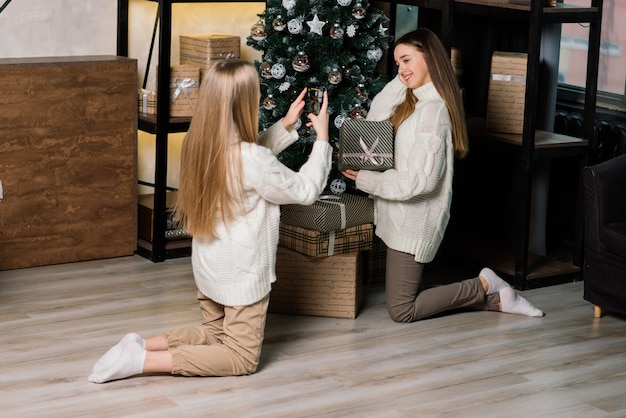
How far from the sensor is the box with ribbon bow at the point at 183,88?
5051 mm

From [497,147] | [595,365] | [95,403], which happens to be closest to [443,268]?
[497,147]

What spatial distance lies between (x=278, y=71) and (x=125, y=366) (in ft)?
5.17

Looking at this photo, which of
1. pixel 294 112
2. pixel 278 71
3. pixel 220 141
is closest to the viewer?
pixel 220 141

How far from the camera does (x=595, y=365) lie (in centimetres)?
397

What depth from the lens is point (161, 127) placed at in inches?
199

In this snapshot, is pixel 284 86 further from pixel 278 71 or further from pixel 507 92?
pixel 507 92

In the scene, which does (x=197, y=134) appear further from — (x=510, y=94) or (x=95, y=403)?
(x=510, y=94)

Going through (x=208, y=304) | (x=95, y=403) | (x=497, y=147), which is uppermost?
(x=497, y=147)

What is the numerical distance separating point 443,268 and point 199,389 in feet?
6.37

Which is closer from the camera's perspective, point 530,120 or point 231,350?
point 231,350

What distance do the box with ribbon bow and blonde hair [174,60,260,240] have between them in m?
1.48

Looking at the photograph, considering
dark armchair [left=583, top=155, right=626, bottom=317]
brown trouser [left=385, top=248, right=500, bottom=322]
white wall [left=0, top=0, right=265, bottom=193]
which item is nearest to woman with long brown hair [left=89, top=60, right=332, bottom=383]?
brown trouser [left=385, top=248, right=500, bottom=322]

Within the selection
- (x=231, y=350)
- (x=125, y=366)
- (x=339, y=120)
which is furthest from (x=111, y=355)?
(x=339, y=120)

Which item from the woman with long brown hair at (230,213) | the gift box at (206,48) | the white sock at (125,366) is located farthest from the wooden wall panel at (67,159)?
the white sock at (125,366)
